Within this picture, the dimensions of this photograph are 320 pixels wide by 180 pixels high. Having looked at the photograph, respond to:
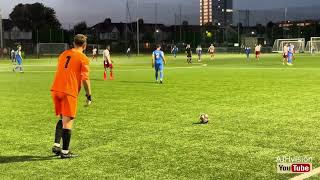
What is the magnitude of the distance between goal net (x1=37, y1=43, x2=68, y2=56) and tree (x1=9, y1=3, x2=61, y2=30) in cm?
3612

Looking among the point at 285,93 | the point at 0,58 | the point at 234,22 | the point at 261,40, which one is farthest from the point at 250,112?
the point at 234,22

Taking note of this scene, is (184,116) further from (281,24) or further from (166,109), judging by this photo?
(281,24)

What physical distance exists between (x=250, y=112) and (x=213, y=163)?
18.8ft

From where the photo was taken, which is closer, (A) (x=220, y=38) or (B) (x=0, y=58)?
(B) (x=0, y=58)

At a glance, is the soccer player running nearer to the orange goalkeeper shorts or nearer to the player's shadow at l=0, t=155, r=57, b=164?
the orange goalkeeper shorts

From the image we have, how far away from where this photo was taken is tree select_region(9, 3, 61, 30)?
122 m

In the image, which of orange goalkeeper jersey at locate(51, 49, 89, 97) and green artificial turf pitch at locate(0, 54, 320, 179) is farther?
orange goalkeeper jersey at locate(51, 49, 89, 97)

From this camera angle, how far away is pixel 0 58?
7619 centimetres

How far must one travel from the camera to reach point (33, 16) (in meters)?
123

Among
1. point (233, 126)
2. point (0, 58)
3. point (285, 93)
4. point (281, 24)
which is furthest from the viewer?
point (281, 24)

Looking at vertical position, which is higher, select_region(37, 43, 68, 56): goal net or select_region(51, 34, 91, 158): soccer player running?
select_region(37, 43, 68, 56): goal net

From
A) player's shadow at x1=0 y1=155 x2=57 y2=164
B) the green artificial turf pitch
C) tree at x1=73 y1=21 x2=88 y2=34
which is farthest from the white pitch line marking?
tree at x1=73 y1=21 x2=88 y2=34

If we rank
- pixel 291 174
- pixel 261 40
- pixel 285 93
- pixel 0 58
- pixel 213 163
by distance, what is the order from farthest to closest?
pixel 261 40
pixel 0 58
pixel 285 93
pixel 213 163
pixel 291 174

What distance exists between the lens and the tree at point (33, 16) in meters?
122
